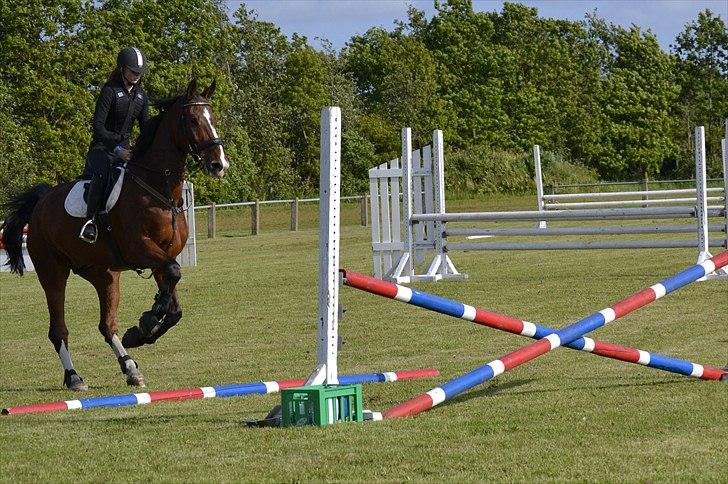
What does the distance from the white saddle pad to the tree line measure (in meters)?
21.5

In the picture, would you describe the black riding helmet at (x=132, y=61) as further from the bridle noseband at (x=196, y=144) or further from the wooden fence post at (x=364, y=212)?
the wooden fence post at (x=364, y=212)

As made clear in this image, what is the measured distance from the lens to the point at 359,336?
12.2 meters

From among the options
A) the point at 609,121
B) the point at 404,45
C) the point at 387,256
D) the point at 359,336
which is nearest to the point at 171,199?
the point at 359,336

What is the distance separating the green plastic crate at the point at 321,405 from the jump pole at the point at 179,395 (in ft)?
2.47

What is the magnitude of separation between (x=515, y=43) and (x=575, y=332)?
195 ft

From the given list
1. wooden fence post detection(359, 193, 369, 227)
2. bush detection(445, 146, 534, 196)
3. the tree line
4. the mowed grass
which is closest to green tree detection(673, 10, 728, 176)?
the tree line

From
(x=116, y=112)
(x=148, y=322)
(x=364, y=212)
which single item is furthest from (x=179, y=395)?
(x=364, y=212)

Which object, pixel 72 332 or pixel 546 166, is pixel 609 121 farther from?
pixel 72 332

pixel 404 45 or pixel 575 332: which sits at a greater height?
pixel 404 45

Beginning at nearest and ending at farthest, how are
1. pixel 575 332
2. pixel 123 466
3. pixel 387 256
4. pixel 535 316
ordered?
pixel 123 466
pixel 575 332
pixel 535 316
pixel 387 256

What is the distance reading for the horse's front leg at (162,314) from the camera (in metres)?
9.04

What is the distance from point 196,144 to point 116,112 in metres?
0.88

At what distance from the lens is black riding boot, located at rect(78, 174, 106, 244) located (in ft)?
31.5

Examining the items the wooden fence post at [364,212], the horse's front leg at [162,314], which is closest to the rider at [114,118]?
the horse's front leg at [162,314]
